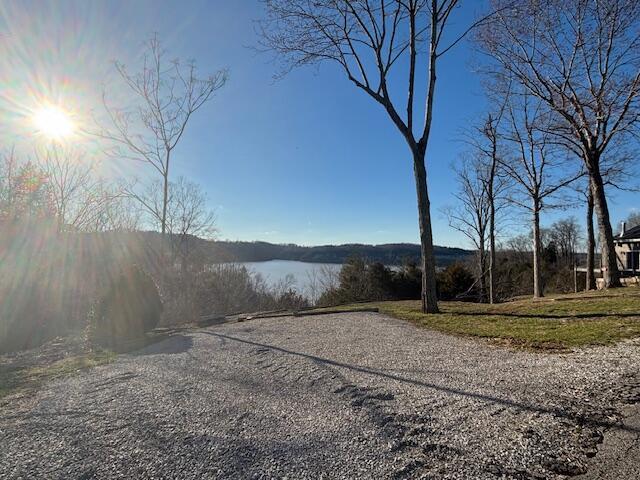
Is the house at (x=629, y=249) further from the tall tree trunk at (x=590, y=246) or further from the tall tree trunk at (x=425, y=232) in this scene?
the tall tree trunk at (x=425, y=232)

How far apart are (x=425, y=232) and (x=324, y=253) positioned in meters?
31.6

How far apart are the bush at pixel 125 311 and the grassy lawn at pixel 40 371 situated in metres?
1.16

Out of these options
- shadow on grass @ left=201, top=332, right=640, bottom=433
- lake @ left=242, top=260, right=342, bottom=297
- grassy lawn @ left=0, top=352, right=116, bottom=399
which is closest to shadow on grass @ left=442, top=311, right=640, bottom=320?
shadow on grass @ left=201, top=332, right=640, bottom=433

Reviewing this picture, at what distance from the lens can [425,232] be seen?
8211mm

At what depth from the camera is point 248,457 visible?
7.73ft

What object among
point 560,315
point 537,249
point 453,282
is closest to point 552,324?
point 560,315

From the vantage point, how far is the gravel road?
2199 mm

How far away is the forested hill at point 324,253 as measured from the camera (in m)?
33.4

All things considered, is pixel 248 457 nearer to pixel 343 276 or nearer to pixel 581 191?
pixel 581 191

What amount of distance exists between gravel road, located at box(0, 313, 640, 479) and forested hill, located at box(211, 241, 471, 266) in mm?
25678

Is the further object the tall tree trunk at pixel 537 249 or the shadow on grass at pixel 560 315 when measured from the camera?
the tall tree trunk at pixel 537 249

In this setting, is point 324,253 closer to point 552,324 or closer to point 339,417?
point 552,324

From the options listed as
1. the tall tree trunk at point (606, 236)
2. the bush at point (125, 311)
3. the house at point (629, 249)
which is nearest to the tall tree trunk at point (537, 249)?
the tall tree trunk at point (606, 236)

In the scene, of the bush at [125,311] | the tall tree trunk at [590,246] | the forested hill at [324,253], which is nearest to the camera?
the bush at [125,311]
